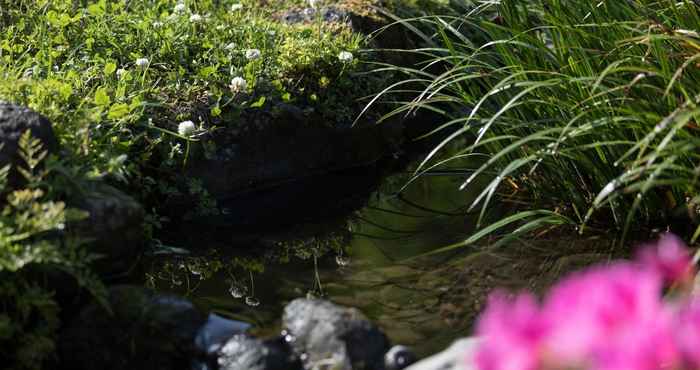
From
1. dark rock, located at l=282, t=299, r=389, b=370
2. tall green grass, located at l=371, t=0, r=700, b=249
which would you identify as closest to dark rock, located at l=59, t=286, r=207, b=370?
dark rock, located at l=282, t=299, r=389, b=370

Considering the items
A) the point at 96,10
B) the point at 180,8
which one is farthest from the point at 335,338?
the point at 180,8

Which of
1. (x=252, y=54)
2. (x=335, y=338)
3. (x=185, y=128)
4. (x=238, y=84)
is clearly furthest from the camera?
(x=252, y=54)

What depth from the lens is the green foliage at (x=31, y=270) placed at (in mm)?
2941

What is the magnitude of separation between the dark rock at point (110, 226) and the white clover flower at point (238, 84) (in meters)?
1.44

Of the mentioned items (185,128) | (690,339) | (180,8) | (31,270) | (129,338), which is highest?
(180,8)

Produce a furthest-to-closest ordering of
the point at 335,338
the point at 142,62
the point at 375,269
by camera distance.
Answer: the point at 142,62 → the point at 375,269 → the point at 335,338

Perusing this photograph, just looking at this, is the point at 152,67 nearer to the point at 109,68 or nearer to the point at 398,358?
the point at 109,68

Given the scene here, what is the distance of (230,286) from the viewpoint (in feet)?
12.8

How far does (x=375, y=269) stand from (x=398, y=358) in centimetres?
106

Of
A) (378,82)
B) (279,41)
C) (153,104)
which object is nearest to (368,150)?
(378,82)

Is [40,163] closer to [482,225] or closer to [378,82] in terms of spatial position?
[482,225]

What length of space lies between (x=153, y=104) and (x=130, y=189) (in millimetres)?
492

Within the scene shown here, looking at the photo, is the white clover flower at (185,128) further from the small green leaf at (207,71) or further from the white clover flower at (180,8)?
the white clover flower at (180,8)

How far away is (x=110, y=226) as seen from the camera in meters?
3.39
